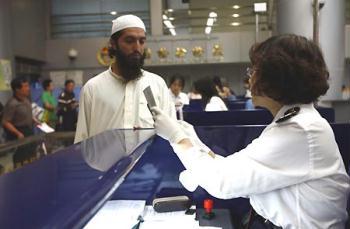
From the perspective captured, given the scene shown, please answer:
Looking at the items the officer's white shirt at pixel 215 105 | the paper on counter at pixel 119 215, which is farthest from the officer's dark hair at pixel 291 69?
the officer's white shirt at pixel 215 105

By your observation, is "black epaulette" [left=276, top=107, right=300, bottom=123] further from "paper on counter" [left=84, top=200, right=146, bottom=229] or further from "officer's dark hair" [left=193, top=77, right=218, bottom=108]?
"officer's dark hair" [left=193, top=77, right=218, bottom=108]

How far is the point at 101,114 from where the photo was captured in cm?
214

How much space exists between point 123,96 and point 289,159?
1.27 metres

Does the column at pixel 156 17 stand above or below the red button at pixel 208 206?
above

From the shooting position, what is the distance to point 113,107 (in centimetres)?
212

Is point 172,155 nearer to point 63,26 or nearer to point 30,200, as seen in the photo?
point 30,200

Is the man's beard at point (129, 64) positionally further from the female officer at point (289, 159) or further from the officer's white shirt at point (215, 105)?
the officer's white shirt at point (215, 105)

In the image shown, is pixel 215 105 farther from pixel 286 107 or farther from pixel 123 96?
pixel 286 107

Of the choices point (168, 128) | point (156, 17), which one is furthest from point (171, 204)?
point (156, 17)

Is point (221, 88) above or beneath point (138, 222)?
above

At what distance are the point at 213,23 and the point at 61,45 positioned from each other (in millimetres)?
4890

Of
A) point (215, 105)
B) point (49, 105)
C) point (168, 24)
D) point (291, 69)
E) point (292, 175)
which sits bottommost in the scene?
point (49, 105)

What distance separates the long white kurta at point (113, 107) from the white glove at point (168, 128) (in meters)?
0.70

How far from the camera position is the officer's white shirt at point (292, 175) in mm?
1041
